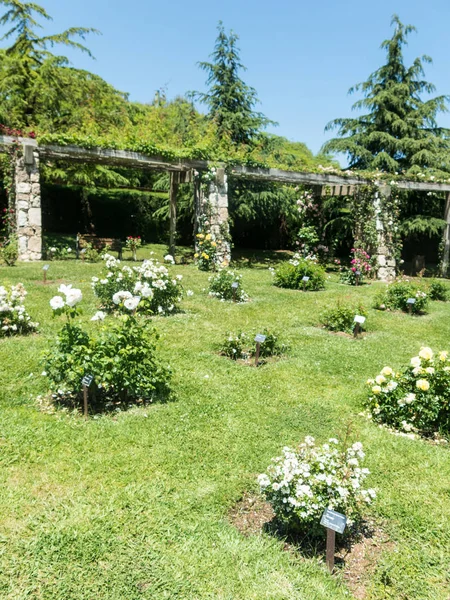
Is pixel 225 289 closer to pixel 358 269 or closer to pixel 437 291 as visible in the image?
pixel 358 269

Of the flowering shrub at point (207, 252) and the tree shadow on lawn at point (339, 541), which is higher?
the flowering shrub at point (207, 252)

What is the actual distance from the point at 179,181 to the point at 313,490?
11.3m

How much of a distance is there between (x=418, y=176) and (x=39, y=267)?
32.2 ft

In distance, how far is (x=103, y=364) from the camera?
3887mm

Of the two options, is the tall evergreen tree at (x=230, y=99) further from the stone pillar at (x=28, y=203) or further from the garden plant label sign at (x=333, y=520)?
the garden plant label sign at (x=333, y=520)

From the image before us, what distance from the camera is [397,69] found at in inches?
653

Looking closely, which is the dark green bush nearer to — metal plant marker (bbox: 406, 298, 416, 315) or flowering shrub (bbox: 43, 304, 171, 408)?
metal plant marker (bbox: 406, 298, 416, 315)

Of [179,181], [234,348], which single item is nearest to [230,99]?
[179,181]

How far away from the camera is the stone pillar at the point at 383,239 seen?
40.7 ft

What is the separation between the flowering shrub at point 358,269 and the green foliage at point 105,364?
760 centimetres

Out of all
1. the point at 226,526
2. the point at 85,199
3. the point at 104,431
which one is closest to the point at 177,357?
the point at 104,431

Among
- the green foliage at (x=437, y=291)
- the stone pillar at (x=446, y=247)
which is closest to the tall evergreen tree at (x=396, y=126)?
the stone pillar at (x=446, y=247)

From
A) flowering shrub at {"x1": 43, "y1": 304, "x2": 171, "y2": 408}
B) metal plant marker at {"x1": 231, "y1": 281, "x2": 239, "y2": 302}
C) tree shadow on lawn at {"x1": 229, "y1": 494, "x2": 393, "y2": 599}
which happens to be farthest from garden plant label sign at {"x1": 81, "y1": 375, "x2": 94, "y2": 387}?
metal plant marker at {"x1": 231, "y1": 281, "x2": 239, "y2": 302}

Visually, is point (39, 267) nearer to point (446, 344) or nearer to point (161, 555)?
point (446, 344)
